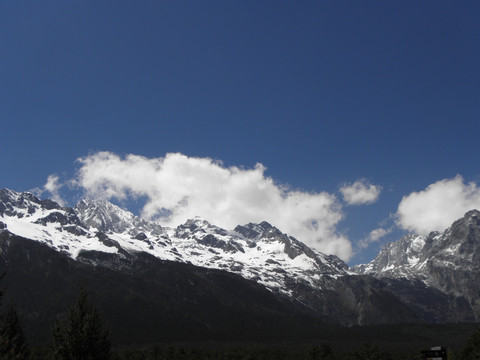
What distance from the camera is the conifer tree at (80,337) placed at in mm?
37781

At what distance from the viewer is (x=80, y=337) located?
1492 inches

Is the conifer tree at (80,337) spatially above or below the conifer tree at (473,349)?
below

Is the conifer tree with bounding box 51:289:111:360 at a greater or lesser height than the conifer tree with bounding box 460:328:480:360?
lesser

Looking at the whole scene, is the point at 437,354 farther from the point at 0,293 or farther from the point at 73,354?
the point at 73,354

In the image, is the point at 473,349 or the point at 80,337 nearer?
the point at 80,337

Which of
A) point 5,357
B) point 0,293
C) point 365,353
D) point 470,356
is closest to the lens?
point 5,357

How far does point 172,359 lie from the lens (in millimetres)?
199250

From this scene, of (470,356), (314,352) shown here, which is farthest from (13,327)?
(314,352)

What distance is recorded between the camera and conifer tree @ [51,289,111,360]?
124 ft

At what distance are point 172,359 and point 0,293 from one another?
184m

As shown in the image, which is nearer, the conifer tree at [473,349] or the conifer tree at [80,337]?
the conifer tree at [80,337]

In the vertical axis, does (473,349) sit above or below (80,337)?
above

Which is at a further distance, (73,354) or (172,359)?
(172,359)

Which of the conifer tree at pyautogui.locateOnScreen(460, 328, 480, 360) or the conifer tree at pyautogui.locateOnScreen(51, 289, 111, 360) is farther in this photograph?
the conifer tree at pyautogui.locateOnScreen(460, 328, 480, 360)
